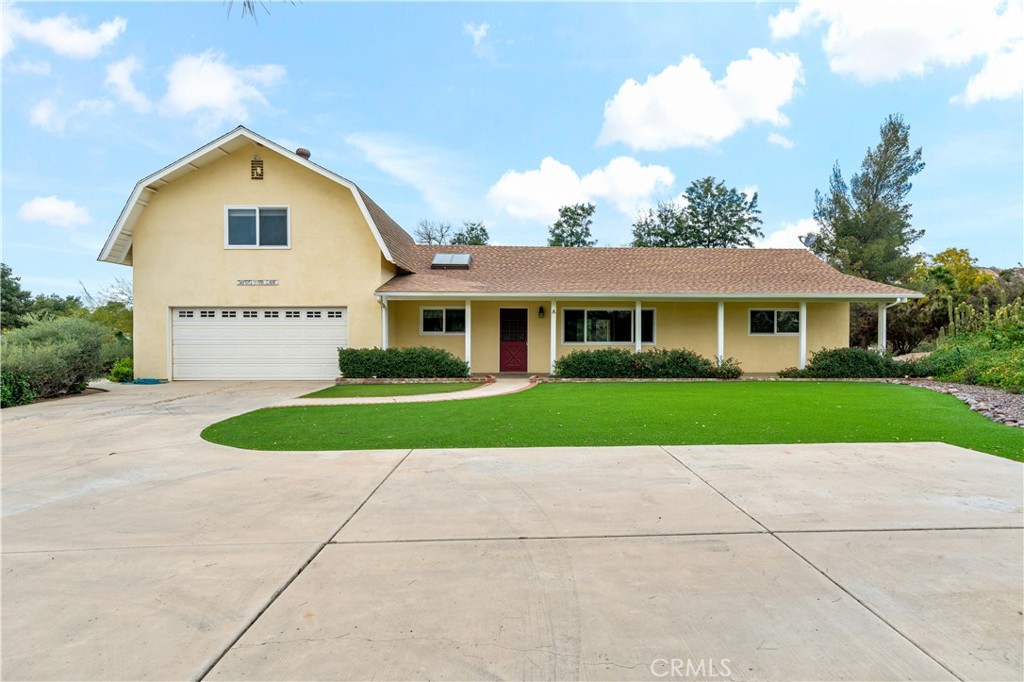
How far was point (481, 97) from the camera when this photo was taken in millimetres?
19969

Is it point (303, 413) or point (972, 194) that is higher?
point (972, 194)

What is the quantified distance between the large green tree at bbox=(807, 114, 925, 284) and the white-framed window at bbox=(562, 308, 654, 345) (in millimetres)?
19687

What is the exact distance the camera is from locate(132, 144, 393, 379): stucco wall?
51.0 feet

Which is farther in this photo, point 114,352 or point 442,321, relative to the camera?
point 442,321

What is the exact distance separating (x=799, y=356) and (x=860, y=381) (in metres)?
2.47

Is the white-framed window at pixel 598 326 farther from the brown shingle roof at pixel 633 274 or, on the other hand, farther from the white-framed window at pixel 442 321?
the white-framed window at pixel 442 321

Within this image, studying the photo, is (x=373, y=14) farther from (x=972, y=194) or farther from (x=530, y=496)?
(x=972, y=194)

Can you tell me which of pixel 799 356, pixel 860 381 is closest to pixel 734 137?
pixel 799 356

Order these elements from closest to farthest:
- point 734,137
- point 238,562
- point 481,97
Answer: point 238,562, point 481,97, point 734,137

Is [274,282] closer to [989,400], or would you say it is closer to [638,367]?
[638,367]

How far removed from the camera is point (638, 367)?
50.3 feet

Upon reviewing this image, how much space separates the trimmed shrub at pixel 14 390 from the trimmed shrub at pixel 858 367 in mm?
19815

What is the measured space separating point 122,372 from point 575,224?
1168 inches

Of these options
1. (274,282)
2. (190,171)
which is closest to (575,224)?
(274,282)
